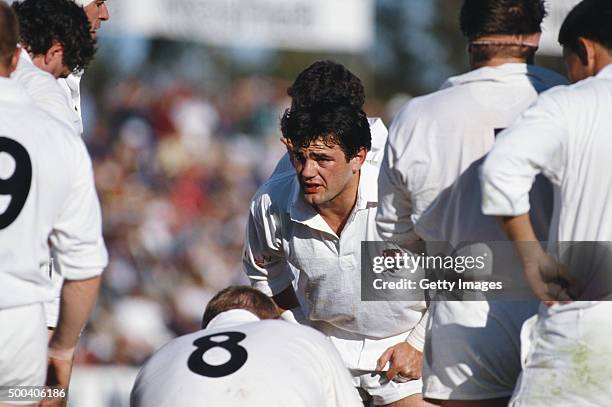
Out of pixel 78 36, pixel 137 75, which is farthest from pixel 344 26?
pixel 78 36

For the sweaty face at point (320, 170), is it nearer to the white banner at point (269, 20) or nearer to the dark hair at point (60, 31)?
the dark hair at point (60, 31)

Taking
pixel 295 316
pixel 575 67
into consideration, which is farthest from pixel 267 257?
pixel 575 67

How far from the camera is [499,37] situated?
14.0 feet

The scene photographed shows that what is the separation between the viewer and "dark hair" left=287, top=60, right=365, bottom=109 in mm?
5930

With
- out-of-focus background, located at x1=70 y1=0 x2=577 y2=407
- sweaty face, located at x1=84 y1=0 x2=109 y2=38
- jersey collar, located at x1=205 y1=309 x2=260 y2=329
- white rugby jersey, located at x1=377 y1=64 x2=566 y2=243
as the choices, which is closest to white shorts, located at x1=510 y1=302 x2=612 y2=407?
white rugby jersey, located at x1=377 y1=64 x2=566 y2=243

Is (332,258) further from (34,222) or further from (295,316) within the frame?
(34,222)

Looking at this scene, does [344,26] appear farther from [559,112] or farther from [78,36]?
[559,112]

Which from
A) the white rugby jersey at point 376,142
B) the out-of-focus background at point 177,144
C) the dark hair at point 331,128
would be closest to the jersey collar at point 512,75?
the dark hair at point 331,128

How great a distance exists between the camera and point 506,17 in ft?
13.8

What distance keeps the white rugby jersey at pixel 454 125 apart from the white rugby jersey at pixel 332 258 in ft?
4.21

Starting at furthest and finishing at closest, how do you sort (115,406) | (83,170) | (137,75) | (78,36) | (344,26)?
1. (137,75)
2. (344,26)
3. (115,406)
4. (78,36)
5. (83,170)

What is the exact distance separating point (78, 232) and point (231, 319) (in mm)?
666

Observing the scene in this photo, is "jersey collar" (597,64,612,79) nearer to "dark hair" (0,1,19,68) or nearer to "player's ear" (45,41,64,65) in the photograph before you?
"dark hair" (0,1,19,68)

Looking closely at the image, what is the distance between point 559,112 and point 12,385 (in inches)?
80.9
